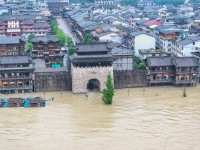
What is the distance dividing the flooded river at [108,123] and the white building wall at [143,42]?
42.2 feet

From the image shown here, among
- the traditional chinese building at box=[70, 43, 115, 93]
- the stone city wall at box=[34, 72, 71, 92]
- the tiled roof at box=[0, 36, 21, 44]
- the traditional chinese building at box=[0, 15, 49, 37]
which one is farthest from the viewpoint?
the traditional chinese building at box=[0, 15, 49, 37]

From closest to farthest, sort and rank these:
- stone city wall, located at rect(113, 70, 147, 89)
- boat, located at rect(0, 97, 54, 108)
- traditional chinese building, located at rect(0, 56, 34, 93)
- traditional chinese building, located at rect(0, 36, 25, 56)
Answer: boat, located at rect(0, 97, 54, 108) < traditional chinese building, located at rect(0, 56, 34, 93) < stone city wall, located at rect(113, 70, 147, 89) < traditional chinese building, located at rect(0, 36, 25, 56)

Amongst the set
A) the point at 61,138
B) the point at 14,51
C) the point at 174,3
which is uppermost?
the point at 174,3

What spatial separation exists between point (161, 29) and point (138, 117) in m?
25.6

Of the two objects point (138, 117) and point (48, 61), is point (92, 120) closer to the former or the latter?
point (138, 117)

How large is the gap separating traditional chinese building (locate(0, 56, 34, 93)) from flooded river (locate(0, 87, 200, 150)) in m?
1.11

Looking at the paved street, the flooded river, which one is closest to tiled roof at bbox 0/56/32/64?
the flooded river

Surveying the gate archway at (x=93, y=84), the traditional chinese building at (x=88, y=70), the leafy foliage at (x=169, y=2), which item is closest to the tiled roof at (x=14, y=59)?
the traditional chinese building at (x=88, y=70)

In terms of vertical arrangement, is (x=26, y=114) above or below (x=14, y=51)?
below

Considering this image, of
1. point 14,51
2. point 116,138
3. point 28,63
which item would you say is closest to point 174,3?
point 14,51

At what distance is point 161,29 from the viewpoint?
168 feet

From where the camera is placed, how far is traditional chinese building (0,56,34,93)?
3309 cm

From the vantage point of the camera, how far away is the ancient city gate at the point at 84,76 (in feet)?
109

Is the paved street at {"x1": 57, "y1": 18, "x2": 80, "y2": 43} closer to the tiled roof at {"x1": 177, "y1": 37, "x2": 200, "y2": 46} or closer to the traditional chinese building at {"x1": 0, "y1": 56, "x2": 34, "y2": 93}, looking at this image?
the tiled roof at {"x1": 177, "y1": 37, "x2": 200, "y2": 46}
